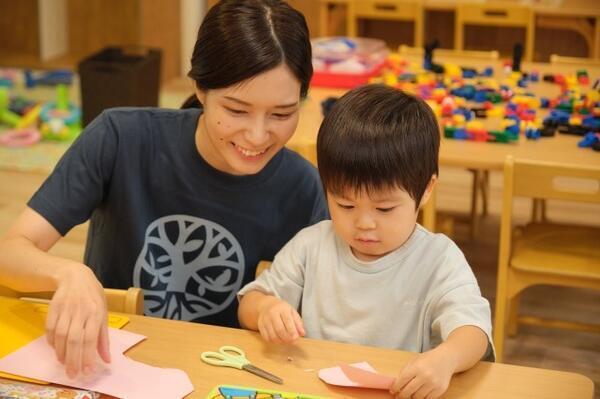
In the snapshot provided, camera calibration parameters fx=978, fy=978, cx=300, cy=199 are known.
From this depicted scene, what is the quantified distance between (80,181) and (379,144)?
0.58 meters

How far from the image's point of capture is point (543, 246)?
2.72m

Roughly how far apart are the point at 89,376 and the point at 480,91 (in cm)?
203

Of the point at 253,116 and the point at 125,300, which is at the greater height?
the point at 253,116

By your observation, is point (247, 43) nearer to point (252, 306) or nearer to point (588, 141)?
point (252, 306)

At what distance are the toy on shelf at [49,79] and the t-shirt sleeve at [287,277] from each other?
4.70 m

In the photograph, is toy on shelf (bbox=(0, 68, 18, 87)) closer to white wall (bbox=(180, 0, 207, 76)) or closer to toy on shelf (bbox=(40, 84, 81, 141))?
toy on shelf (bbox=(40, 84, 81, 141))

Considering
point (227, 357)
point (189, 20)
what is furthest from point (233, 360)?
point (189, 20)

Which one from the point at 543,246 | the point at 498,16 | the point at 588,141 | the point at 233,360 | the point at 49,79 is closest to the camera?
the point at 233,360

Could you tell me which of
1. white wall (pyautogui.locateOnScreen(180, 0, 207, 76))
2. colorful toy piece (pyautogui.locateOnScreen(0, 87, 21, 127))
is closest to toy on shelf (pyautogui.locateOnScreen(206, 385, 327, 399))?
colorful toy piece (pyautogui.locateOnScreen(0, 87, 21, 127))

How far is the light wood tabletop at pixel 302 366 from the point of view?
1.32 m

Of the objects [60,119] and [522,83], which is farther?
[60,119]

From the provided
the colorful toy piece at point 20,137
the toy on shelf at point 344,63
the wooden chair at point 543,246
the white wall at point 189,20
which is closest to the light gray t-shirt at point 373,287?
the wooden chair at point 543,246

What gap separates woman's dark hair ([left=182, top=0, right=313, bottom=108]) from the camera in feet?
5.25

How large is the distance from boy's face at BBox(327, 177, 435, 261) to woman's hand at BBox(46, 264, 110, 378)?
0.39 metres
